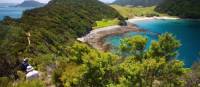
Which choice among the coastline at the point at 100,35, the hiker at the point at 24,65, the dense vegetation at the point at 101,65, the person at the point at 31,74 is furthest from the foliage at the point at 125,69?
the coastline at the point at 100,35

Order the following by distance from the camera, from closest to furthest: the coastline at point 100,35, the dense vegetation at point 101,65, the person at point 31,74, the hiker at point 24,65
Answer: the dense vegetation at point 101,65 < the person at point 31,74 < the hiker at point 24,65 < the coastline at point 100,35

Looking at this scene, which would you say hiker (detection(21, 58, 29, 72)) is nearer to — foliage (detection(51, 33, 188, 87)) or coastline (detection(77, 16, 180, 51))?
foliage (detection(51, 33, 188, 87))

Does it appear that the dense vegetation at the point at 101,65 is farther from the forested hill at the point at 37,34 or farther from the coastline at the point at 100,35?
the coastline at the point at 100,35

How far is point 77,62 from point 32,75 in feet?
31.3

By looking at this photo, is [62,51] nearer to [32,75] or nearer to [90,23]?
[32,75]

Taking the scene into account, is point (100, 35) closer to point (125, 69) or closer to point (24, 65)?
point (24, 65)

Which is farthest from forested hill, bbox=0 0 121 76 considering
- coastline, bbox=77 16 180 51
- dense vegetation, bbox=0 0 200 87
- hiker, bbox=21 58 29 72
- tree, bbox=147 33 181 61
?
tree, bbox=147 33 181 61

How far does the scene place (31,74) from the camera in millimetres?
69438

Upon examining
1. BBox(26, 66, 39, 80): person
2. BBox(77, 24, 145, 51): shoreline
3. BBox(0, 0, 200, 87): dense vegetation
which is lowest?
BBox(77, 24, 145, 51): shoreline

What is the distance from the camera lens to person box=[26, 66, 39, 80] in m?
68.0

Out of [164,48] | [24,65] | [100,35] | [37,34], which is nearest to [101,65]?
[164,48]

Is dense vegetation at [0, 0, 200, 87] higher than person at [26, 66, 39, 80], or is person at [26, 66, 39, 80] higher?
dense vegetation at [0, 0, 200, 87]

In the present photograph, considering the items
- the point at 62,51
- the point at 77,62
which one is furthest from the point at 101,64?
the point at 62,51

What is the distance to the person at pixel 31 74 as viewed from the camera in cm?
6800
